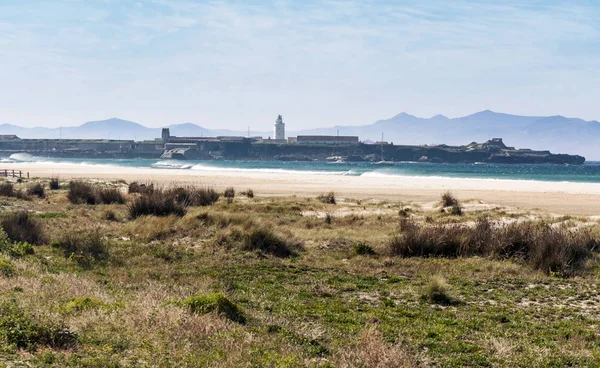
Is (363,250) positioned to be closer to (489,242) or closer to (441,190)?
(489,242)

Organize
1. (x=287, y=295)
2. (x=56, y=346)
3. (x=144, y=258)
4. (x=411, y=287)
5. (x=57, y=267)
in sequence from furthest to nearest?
(x=144, y=258) < (x=57, y=267) < (x=411, y=287) < (x=287, y=295) < (x=56, y=346)

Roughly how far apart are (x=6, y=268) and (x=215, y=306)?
16.8ft

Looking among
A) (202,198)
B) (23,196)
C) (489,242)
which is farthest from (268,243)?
(23,196)

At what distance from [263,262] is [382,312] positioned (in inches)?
229

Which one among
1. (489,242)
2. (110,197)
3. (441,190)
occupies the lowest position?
(441,190)

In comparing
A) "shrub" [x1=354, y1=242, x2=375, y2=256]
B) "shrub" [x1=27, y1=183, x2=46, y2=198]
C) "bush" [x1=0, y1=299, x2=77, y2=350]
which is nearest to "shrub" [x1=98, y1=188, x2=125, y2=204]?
"shrub" [x1=27, y1=183, x2=46, y2=198]

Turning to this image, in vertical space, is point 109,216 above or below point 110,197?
below

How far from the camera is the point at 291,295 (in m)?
11.9

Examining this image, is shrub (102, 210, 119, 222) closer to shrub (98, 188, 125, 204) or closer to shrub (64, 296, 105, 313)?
shrub (98, 188, 125, 204)

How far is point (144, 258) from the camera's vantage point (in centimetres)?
1562

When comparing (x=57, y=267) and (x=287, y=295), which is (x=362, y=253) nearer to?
(x=287, y=295)

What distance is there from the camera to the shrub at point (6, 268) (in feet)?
37.8

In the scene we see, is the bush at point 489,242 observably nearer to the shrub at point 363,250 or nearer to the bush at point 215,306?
the shrub at point 363,250

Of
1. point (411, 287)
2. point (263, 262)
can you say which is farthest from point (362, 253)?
point (411, 287)
